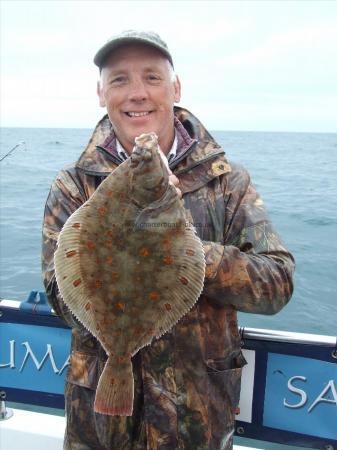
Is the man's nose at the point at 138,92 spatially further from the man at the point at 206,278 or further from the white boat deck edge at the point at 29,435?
the white boat deck edge at the point at 29,435

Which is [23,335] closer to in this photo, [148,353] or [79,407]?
[79,407]

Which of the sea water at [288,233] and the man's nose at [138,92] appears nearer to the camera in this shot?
the man's nose at [138,92]

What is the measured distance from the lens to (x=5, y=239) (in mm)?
12508

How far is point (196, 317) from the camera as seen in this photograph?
252cm

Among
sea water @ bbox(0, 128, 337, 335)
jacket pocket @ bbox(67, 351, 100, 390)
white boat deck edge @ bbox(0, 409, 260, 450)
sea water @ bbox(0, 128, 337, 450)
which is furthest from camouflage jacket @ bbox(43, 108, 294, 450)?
sea water @ bbox(0, 128, 337, 335)

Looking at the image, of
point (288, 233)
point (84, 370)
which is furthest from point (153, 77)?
point (288, 233)

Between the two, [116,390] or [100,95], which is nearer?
[116,390]

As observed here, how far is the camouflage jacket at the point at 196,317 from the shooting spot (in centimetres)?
245

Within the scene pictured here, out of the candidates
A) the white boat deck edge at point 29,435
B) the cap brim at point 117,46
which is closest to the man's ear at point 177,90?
the cap brim at point 117,46

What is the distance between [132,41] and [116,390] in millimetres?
1708

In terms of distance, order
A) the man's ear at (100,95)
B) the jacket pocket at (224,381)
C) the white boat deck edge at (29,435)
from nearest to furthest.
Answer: the jacket pocket at (224,381)
the man's ear at (100,95)
the white boat deck edge at (29,435)

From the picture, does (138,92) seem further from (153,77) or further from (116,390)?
(116,390)

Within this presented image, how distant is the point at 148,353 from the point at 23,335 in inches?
62.6

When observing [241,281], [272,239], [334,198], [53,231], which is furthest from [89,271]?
[334,198]
